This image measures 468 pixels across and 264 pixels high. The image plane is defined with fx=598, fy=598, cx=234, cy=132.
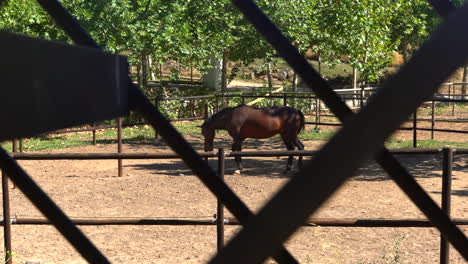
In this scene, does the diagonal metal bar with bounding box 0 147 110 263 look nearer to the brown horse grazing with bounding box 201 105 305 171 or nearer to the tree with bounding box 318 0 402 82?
the brown horse grazing with bounding box 201 105 305 171

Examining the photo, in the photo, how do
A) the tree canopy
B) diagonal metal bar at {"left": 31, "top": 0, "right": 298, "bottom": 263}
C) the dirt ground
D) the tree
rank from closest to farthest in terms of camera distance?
Result: diagonal metal bar at {"left": 31, "top": 0, "right": 298, "bottom": 263}, the dirt ground, the tree canopy, the tree

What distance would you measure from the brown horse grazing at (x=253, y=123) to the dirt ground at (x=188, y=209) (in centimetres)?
50

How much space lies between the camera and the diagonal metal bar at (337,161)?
0.57 metres

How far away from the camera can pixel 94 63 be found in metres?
0.88

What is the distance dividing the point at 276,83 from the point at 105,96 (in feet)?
108

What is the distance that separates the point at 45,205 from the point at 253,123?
8.83 meters

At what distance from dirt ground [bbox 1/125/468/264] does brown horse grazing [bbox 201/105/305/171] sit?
0.50m

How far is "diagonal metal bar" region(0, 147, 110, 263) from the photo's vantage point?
1.27 meters

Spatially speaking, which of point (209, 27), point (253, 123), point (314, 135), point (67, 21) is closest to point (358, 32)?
point (314, 135)

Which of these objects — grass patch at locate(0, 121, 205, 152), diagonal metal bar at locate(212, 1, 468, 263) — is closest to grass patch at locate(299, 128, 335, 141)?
grass patch at locate(0, 121, 205, 152)

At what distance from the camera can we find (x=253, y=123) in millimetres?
10117

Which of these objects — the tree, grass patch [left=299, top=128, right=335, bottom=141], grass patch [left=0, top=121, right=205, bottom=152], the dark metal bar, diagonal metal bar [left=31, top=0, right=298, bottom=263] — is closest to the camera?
diagonal metal bar [left=31, top=0, right=298, bottom=263]

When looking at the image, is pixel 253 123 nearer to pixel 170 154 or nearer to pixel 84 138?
pixel 84 138

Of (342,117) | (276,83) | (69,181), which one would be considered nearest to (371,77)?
(69,181)
